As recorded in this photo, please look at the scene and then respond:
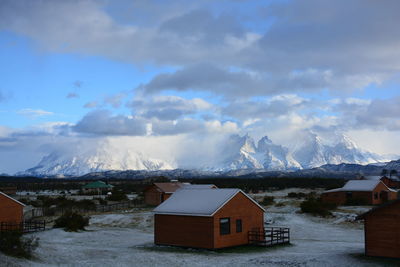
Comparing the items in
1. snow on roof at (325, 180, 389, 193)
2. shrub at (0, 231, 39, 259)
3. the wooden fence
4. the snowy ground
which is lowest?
the snowy ground

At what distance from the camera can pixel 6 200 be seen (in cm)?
4003

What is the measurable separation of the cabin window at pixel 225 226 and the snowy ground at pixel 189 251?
1.24 m

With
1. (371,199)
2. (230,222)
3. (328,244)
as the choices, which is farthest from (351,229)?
(371,199)

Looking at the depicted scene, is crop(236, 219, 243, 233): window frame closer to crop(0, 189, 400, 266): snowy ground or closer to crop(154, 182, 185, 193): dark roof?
crop(0, 189, 400, 266): snowy ground

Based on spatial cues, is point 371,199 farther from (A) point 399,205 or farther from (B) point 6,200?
(B) point 6,200

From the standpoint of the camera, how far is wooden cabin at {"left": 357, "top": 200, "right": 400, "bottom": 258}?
83.5 feet

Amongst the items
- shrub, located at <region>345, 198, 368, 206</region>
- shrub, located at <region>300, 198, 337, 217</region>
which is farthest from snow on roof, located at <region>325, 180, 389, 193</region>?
shrub, located at <region>300, 198, 337, 217</region>

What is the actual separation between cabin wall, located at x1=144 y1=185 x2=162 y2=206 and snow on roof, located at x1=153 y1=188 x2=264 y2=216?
32.9m

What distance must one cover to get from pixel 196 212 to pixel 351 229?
66.6 feet

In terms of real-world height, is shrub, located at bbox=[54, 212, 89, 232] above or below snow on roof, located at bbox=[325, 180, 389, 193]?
below

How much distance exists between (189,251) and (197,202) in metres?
3.66

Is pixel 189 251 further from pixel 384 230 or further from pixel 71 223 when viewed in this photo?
pixel 71 223

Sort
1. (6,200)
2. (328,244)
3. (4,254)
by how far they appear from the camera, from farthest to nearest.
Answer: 1. (6,200)
2. (328,244)
3. (4,254)

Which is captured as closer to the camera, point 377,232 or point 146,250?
point 377,232
